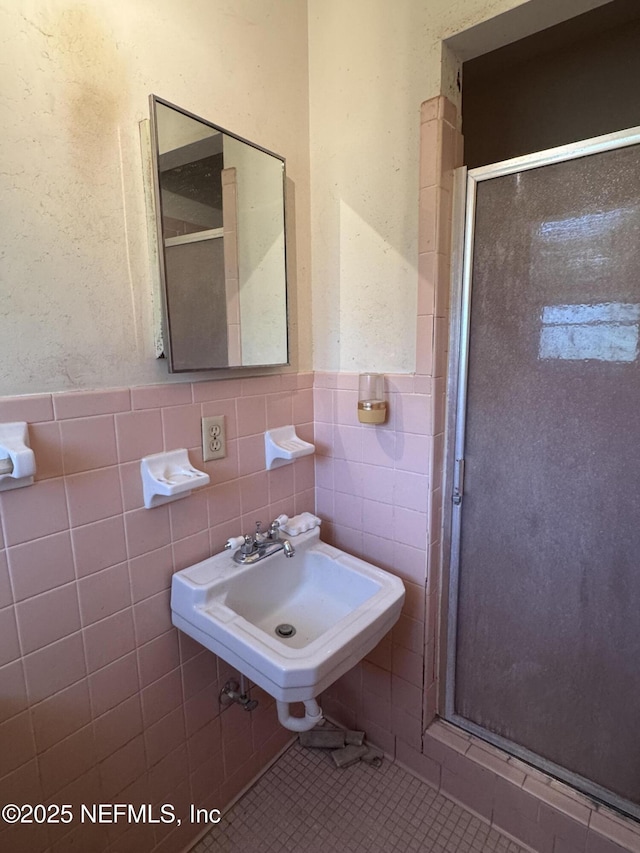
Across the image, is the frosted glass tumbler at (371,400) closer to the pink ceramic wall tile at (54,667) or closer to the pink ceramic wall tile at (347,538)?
the pink ceramic wall tile at (347,538)

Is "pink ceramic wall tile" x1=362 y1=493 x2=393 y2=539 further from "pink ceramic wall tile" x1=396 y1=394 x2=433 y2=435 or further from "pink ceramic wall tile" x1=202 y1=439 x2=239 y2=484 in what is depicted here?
"pink ceramic wall tile" x1=202 y1=439 x2=239 y2=484

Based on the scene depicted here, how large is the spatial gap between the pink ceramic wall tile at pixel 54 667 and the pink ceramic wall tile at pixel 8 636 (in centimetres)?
3

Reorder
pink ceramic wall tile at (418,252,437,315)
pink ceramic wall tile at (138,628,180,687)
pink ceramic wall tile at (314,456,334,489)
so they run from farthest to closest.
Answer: pink ceramic wall tile at (314,456,334,489) < pink ceramic wall tile at (418,252,437,315) < pink ceramic wall tile at (138,628,180,687)

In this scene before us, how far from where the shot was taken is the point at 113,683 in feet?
3.46

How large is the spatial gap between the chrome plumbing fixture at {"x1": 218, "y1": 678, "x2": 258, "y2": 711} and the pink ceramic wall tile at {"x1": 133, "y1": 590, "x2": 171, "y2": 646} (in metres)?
0.34

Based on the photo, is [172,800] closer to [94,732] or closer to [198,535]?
[94,732]

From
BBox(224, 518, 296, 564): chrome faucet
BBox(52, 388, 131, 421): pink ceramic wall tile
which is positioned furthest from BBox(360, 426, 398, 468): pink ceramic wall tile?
BBox(52, 388, 131, 421): pink ceramic wall tile

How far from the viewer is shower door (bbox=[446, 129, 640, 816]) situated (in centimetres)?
108

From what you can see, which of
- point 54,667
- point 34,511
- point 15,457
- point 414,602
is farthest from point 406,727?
point 15,457

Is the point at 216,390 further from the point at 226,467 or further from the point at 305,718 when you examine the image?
the point at 305,718

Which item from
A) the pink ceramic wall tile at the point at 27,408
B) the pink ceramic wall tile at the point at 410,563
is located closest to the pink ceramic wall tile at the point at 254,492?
the pink ceramic wall tile at the point at 410,563

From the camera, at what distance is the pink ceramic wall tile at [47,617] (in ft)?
2.92

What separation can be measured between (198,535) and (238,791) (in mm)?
947

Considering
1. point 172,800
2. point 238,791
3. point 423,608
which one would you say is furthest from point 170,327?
point 238,791
